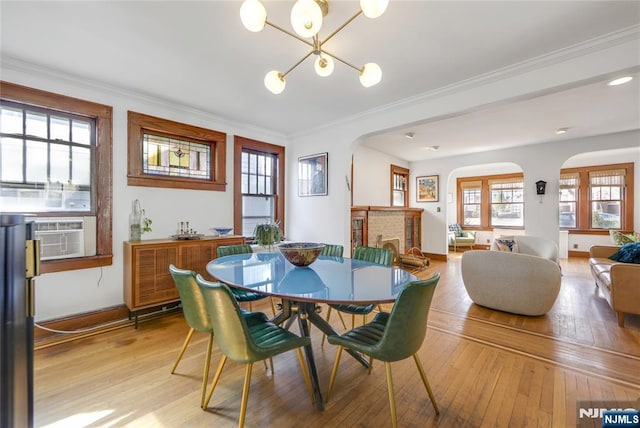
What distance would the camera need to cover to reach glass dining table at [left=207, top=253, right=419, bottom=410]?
1.42 metres

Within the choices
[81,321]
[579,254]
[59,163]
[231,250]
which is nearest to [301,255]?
[231,250]

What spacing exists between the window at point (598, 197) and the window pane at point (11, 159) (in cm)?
1022

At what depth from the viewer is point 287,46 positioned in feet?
7.16

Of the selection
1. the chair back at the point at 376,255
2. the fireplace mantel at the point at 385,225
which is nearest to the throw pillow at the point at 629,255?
the fireplace mantel at the point at 385,225

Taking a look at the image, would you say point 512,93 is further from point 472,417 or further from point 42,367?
point 42,367

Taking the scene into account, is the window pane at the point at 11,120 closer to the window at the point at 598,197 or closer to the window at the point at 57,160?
the window at the point at 57,160

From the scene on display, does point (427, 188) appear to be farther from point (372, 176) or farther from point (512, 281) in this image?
point (512, 281)

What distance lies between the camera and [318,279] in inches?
69.4

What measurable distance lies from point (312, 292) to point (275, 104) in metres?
2.63

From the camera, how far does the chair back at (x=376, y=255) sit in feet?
8.18

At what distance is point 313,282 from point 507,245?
391 cm

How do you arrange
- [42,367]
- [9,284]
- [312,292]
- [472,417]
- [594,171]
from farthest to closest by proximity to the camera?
1. [594,171]
2. [42,367]
3. [472,417]
4. [312,292]
5. [9,284]

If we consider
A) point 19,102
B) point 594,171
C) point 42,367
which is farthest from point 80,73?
point 594,171

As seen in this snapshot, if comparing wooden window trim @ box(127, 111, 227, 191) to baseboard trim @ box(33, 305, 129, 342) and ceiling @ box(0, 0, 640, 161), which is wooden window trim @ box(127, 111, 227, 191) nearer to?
ceiling @ box(0, 0, 640, 161)
